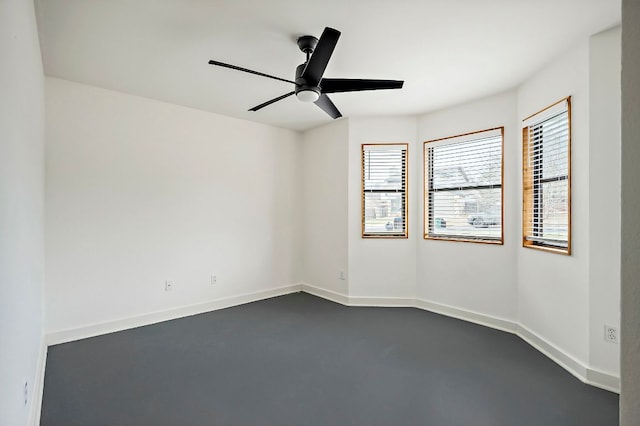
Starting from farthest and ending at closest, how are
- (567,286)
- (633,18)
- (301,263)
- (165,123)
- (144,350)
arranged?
(301,263) → (165,123) → (144,350) → (567,286) → (633,18)

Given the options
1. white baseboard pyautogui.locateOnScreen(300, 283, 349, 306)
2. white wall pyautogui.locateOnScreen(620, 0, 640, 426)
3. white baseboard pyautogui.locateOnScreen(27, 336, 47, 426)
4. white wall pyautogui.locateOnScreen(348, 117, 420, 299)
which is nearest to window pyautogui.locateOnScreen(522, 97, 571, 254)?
white wall pyautogui.locateOnScreen(348, 117, 420, 299)

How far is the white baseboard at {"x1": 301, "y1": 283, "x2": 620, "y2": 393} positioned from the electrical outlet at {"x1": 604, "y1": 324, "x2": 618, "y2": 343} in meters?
0.26

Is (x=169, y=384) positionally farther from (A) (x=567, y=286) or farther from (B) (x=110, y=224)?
(A) (x=567, y=286)

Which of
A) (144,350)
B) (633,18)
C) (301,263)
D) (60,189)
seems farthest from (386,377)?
(60,189)

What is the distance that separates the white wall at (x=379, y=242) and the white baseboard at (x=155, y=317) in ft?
4.18

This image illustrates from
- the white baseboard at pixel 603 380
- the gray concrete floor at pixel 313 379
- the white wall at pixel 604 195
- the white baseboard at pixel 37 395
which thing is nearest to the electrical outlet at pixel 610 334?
the white wall at pixel 604 195

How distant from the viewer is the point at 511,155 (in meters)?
3.57

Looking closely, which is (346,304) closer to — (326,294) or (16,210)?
(326,294)

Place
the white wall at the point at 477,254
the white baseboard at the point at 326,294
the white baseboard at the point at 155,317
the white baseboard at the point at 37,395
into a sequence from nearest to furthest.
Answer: the white baseboard at the point at 37,395, the white baseboard at the point at 155,317, the white wall at the point at 477,254, the white baseboard at the point at 326,294

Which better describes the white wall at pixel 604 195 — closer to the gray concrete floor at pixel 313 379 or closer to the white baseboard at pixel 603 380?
the white baseboard at pixel 603 380

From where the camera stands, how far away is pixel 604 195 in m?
2.45

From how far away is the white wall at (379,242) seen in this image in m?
4.45

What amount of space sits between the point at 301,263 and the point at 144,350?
2655 millimetres

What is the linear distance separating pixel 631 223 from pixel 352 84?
2.25m
